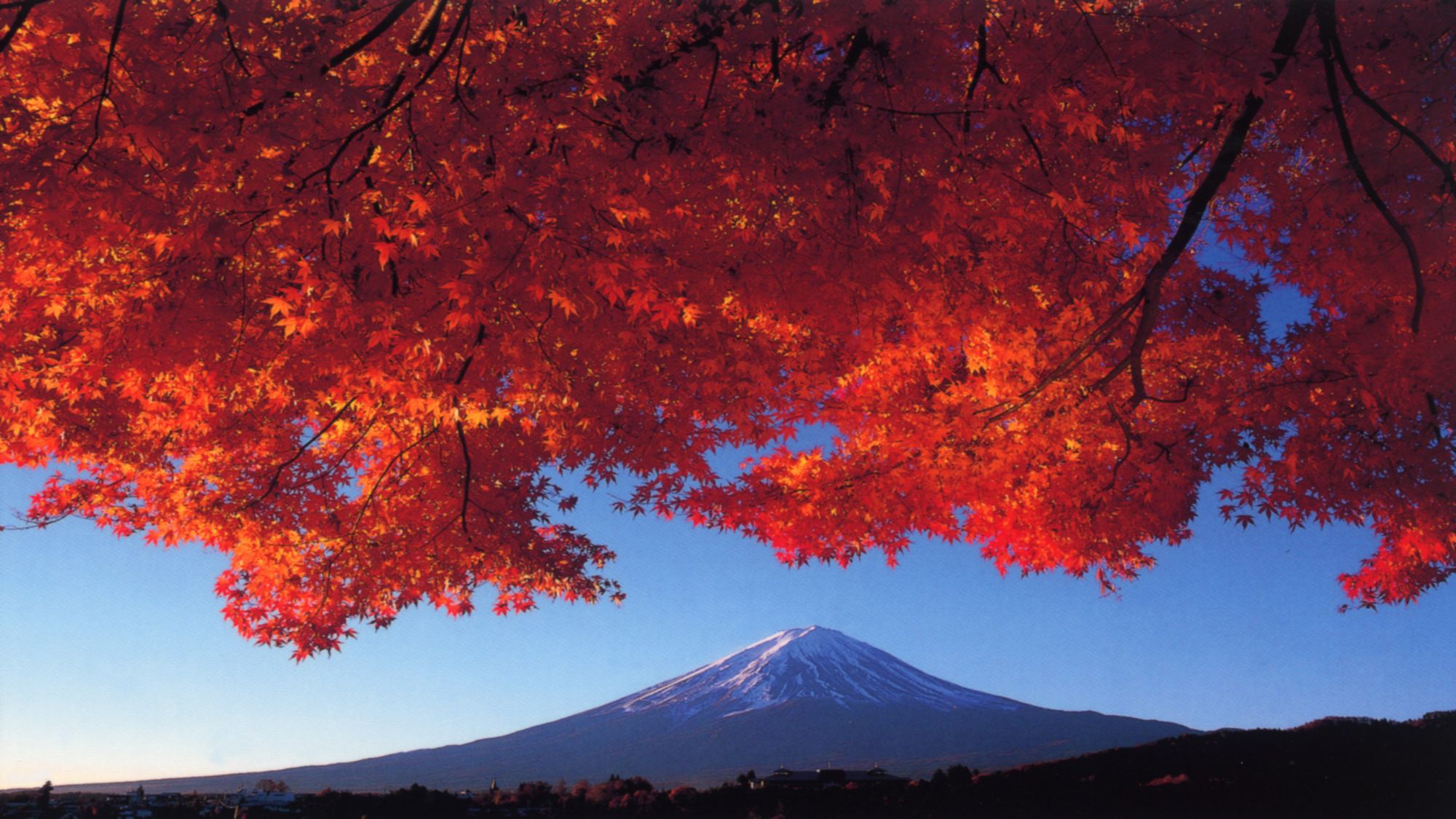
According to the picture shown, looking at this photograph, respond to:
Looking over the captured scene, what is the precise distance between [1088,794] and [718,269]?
627cm

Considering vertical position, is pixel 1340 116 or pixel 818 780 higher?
pixel 1340 116

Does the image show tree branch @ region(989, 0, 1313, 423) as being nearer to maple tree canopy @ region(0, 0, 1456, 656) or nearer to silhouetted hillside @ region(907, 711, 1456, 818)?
maple tree canopy @ region(0, 0, 1456, 656)

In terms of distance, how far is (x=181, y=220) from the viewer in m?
4.23

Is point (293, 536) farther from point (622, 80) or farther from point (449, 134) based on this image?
point (622, 80)

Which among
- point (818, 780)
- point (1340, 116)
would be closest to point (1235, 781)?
point (818, 780)

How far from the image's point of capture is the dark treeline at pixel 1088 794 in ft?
24.2

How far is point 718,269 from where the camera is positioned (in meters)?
4.73

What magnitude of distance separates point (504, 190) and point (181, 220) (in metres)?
1.74

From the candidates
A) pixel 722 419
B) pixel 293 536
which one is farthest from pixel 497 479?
pixel 722 419

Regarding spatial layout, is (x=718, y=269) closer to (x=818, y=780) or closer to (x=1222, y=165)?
(x=1222, y=165)

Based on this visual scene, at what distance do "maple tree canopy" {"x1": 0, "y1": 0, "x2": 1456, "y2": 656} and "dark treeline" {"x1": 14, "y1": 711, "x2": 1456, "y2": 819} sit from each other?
1.91 m

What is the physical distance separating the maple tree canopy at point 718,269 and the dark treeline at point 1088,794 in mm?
1907

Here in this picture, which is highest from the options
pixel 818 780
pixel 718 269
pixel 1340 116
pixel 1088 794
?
pixel 1340 116

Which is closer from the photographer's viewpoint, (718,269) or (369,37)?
(369,37)
